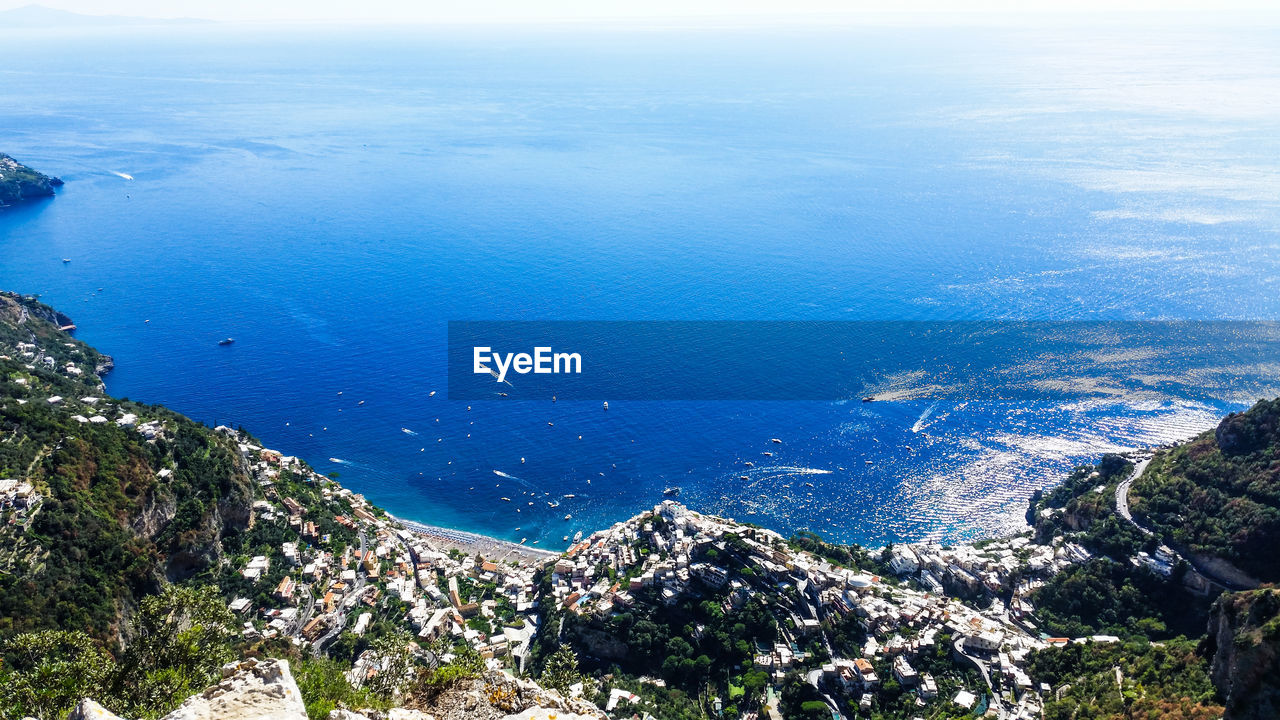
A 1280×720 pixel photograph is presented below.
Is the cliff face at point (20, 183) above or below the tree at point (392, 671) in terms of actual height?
above

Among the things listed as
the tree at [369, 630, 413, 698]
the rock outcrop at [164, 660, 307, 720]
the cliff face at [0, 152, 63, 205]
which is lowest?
the tree at [369, 630, 413, 698]

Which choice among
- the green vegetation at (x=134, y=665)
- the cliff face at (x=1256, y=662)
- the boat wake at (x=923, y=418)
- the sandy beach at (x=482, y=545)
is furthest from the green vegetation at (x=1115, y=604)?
the green vegetation at (x=134, y=665)

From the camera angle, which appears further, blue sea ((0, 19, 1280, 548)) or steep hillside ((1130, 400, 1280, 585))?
blue sea ((0, 19, 1280, 548))

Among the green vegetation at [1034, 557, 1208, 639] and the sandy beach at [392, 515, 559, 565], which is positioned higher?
the green vegetation at [1034, 557, 1208, 639]

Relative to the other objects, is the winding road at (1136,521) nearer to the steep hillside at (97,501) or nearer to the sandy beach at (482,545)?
the sandy beach at (482,545)

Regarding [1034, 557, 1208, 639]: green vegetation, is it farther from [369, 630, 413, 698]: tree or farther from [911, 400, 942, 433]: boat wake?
[369, 630, 413, 698]: tree

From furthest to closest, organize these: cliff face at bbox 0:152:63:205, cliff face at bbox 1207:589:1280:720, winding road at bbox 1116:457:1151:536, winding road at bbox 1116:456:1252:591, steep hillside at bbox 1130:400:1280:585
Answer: cliff face at bbox 0:152:63:205 → winding road at bbox 1116:457:1151:536 → winding road at bbox 1116:456:1252:591 → steep hillside at bbox 1130:400:1280:585 → cliff face at bbox 1207:589:1280:720

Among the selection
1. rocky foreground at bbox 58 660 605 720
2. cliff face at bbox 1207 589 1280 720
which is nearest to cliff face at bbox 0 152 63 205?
rocky foreground at bbox 58 660 605 720

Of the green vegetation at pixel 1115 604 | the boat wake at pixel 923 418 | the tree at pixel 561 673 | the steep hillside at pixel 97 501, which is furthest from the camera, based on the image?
the boat wake at pixel 923 418
